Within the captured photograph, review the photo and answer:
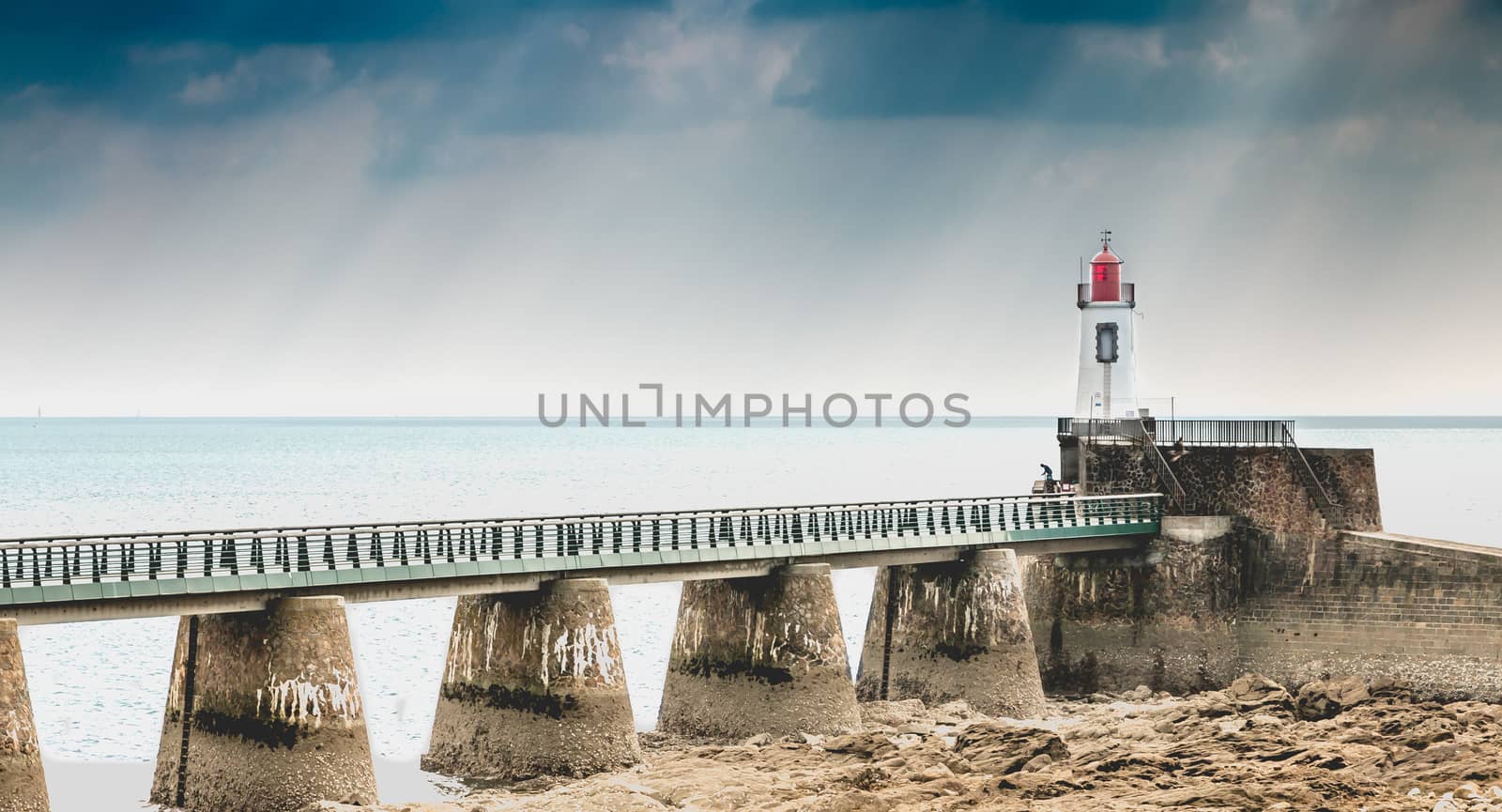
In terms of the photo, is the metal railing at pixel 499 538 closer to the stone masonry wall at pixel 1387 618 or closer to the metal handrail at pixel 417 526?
the metal handrail at pixel 417 526

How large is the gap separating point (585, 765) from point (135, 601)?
782cm

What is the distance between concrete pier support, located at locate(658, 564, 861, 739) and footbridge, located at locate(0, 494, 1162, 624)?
2.28 ft

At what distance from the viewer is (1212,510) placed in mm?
41656

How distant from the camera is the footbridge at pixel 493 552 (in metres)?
27.0

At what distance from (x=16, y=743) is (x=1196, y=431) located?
88.3ft

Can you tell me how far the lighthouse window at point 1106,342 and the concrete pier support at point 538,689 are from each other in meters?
19.1

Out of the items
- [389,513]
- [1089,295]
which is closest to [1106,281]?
[1089,295]

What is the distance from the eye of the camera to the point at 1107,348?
47.3 m

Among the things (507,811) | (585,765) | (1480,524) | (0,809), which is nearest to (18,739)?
(0,809)

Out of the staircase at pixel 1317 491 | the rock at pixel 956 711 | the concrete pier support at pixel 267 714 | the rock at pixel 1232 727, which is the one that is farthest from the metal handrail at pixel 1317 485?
the concrete pier support at pixel 267 714

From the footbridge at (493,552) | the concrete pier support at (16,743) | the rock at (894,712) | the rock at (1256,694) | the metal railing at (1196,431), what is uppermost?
the metal railing at (1196,431)

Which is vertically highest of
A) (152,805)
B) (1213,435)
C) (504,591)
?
(1213,435)

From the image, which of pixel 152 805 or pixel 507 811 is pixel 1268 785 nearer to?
pixel 507 811

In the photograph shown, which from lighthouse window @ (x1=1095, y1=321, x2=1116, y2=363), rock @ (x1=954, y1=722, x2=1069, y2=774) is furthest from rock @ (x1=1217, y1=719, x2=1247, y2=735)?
lighthouse window @ (x1=1095, y1=321, x2=1116, y2=363)
